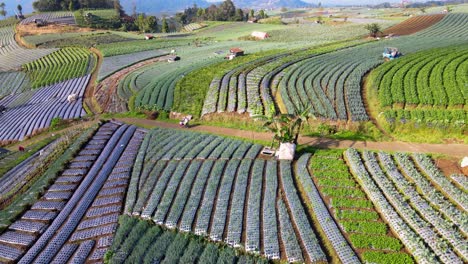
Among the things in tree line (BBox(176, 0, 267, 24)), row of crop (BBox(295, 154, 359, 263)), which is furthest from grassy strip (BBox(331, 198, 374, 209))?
tree line (BBox(176, 0, 267, 24))

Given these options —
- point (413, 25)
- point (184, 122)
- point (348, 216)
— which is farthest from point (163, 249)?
point (413, 25)

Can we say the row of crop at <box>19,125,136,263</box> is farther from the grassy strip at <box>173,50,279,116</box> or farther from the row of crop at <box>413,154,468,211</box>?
the row of crop at <box>413,154,468,211</box>

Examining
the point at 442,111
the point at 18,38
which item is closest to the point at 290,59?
the point at 442,111

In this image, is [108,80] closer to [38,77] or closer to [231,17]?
[38,77]

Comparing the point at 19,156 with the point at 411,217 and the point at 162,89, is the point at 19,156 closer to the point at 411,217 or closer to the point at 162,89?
the point at 162,89

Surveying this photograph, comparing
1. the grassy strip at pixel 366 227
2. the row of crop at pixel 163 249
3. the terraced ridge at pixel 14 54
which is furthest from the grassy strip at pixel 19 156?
the terraced ridge at pixel 14 54
